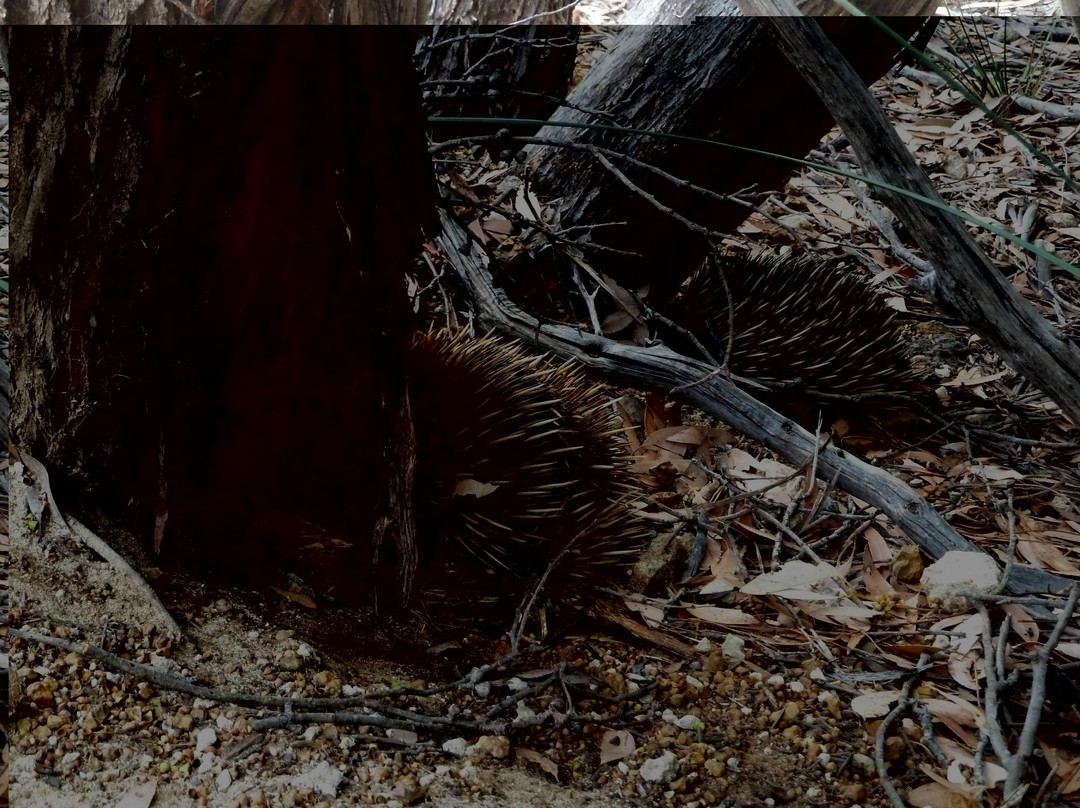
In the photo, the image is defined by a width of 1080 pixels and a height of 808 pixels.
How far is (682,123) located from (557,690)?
1092 millimetres

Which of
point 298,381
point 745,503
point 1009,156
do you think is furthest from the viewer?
point 1009,156

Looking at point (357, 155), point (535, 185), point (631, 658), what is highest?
point (357, 155)

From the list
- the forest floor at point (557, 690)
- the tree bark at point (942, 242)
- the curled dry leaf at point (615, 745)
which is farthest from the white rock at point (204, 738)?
the tree bark at point (942, 242)

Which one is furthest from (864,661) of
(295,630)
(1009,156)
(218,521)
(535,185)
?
(1009,156)

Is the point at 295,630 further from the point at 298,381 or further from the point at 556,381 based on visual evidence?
the point at 556,381

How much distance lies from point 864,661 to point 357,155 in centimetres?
86

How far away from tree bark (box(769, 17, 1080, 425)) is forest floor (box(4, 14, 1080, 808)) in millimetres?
377

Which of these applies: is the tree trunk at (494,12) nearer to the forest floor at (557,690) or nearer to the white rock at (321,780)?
the forest floor at (557,690)

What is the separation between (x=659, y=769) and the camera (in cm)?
98

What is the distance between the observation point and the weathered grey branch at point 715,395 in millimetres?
1273

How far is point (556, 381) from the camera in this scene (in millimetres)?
1497

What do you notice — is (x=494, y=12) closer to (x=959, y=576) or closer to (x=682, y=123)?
(x=682, y=123)

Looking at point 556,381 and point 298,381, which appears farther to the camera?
point 556,381

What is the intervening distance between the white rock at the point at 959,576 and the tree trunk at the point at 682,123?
730 mm
